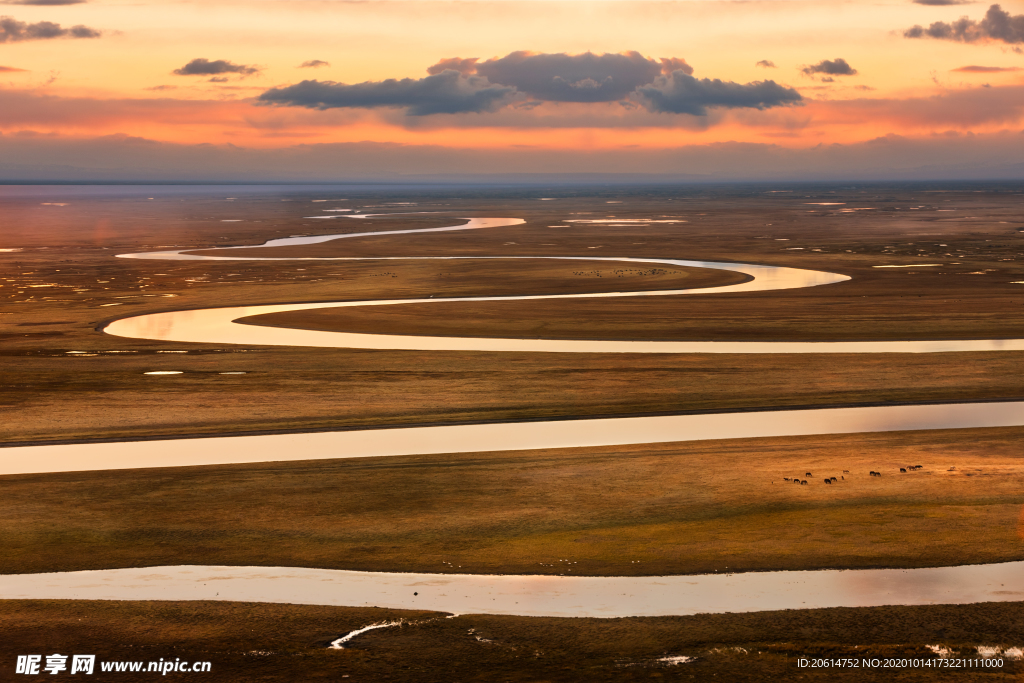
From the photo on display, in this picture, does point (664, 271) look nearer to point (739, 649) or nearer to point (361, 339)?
point (361, 339)

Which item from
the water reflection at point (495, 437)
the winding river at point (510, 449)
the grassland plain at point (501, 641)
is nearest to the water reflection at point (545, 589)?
the winding river at point (510, 449)

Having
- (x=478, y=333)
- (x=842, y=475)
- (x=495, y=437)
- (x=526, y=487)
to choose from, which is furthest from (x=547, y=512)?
(x=478, y=333)

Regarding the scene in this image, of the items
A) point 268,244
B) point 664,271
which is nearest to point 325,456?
point 664,271

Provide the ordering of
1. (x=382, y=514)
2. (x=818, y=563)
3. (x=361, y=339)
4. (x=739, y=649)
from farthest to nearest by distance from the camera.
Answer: (x=361, y=339), (x=382, y=514), (x=818, y=563), (x=739, y=649)

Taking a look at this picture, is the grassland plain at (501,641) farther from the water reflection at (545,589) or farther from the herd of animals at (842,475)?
the herd of animals at (842,475)

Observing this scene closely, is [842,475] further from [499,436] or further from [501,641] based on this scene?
[501,641]
